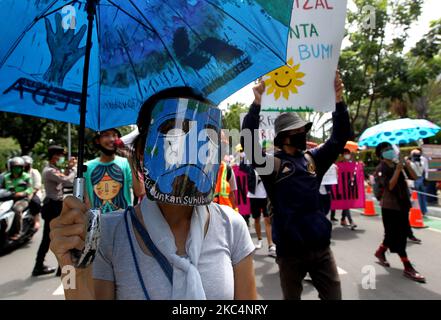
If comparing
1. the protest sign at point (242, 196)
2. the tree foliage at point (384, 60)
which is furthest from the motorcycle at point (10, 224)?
the tree foliage at point (384, 60)

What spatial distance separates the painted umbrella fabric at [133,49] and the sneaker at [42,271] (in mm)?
4020

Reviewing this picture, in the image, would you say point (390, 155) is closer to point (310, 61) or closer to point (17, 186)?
point (310, 61)

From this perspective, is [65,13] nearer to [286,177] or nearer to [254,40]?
[254,40]

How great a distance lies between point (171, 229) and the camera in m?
1.30

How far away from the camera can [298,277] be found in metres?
2.63

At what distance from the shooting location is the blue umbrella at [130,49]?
151 cm

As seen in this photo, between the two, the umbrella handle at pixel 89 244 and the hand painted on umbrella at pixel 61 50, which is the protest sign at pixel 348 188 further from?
the umbrella handle at pixel 89 244

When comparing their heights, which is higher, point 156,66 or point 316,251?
point 156,66

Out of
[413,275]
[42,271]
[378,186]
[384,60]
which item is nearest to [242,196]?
[378,186]

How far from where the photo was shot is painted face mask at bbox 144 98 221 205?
1296mm

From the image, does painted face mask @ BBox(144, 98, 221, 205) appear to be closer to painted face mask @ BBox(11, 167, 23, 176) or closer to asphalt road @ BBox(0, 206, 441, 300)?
asphalt road @ BBox(0, 206, 441, 300)

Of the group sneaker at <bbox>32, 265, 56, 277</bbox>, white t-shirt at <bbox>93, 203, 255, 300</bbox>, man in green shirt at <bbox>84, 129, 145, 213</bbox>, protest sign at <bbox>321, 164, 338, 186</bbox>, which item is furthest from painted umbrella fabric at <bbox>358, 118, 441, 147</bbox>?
sneaker at <bbox>32, 265, 56, 277</bbox>

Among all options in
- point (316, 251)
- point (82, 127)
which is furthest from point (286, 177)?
point (82, 127)

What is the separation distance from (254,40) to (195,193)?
2.59 feet
